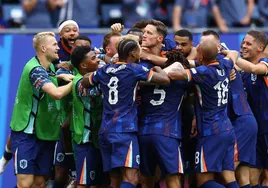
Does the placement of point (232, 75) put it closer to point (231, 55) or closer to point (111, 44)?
point (231, 55)

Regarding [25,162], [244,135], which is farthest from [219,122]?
[25,162]

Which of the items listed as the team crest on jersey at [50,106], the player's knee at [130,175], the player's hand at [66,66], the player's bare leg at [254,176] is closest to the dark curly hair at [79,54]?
the player's hand at [66,66]

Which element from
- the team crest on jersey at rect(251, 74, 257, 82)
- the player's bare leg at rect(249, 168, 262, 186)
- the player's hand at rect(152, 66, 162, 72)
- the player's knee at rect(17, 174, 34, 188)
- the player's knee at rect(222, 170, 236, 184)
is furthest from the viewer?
the player's bare leg at rect(249, 168, 262, 186)

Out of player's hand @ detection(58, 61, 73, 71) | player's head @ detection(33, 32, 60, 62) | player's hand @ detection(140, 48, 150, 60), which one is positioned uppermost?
player's head @ detection(33, 32, 60, 62)

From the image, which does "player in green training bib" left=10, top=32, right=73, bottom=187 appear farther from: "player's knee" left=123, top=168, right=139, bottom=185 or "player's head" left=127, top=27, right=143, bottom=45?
"player's knee" left=123, top=168, right=139, bottom=185

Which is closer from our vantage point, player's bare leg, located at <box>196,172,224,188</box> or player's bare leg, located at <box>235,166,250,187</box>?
player's bare leg, located at <box>196,172,224,188</box>

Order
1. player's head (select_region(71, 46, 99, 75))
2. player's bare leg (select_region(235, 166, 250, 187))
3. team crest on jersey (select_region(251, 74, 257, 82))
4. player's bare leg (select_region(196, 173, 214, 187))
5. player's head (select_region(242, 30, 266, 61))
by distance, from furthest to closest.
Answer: team crest on jersey (select_region(251, 74, 257, 82)), player's head (select_region(242, 30, 266, 61)), player's bare leg (select_region(235, 166, 250, 187)), player's head (select_region(71, 46, 99, 75)), player's bare leg (select_region(196, 173, 214, 187))

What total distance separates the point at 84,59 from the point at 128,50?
2.89 ft

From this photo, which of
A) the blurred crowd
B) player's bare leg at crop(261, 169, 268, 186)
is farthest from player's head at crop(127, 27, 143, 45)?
the blurred crowd

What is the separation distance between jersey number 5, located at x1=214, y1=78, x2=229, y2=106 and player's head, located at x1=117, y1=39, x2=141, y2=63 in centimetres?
113

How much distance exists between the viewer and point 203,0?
18969 mm

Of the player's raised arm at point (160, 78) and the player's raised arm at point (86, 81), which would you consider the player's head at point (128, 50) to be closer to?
the player's raised arm at point (160, 78)

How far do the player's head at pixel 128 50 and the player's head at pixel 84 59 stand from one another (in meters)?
0.68

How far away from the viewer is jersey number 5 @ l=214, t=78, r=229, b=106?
42.6 ft
